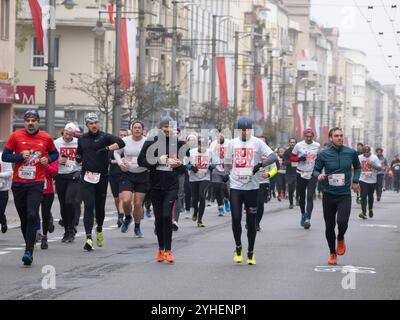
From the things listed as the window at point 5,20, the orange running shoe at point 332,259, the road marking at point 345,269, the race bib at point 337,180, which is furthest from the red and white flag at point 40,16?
the road marking at point 345,269

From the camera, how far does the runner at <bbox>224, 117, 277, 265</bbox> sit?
1717 centimetres

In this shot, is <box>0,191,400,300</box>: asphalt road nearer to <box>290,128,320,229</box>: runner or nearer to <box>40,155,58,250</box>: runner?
<box>40,155,58,250</box>: runner

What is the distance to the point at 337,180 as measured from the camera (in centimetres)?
1766

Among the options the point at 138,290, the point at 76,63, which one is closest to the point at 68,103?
the point at 76,63

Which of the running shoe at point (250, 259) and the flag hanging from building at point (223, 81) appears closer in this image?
the running shoe at point (250, 259)

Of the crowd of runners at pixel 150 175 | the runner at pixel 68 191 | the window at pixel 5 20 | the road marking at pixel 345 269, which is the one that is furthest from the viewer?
the window at pixel 5 20

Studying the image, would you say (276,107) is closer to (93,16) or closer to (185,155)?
(93,16)

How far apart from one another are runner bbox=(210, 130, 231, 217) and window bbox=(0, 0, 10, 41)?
60.9 feet

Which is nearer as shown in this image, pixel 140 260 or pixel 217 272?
pixel 217 272

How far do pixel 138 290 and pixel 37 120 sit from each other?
3.96 meters

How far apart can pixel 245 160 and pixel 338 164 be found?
1284 millimetres

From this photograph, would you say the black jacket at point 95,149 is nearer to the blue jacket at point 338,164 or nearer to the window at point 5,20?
the blue jacket at point 338,164

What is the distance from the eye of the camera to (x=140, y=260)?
57.1 ft

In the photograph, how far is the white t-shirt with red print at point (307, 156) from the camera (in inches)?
1019
